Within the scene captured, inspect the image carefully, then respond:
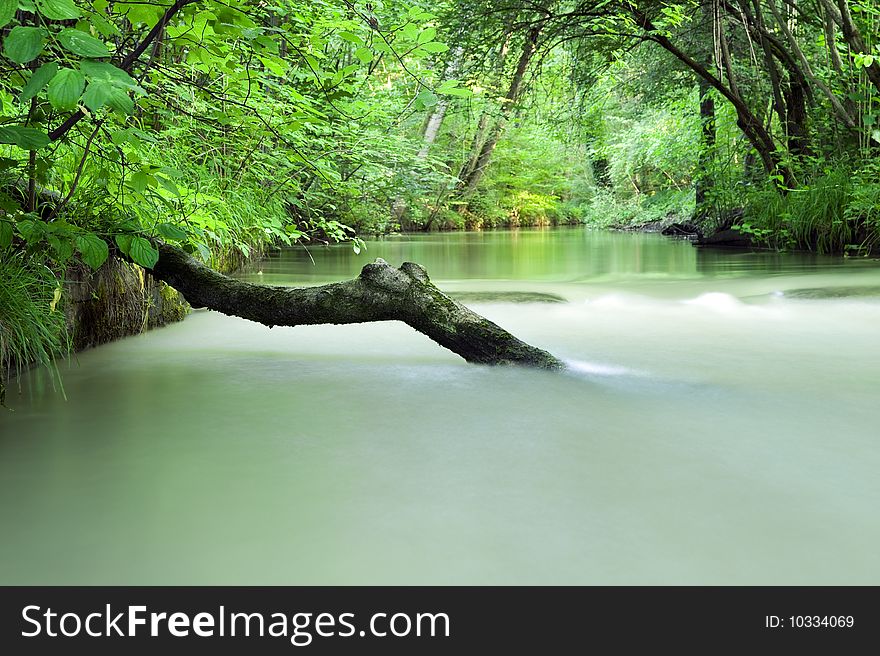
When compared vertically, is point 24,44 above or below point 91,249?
above

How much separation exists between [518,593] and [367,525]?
0.38 metres

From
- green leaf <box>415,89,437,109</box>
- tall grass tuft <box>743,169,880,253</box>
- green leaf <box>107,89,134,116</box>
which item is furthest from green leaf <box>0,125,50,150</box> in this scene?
tall grass tuft <box>743,169,880,253</box>

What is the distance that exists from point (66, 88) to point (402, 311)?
1659 mm

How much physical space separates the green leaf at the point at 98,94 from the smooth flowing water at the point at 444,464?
2.68ft

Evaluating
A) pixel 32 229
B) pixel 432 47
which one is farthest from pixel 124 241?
pixel 432 47

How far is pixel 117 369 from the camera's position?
3064 mm

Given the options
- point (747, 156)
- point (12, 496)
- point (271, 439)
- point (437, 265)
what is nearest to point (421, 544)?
point (271, 439)

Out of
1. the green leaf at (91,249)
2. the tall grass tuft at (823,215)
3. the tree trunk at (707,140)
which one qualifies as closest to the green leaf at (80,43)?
the green leaf at (91,249)

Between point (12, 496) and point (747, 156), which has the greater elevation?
point (747, 156)

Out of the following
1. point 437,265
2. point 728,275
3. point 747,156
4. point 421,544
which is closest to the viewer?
point 421,544

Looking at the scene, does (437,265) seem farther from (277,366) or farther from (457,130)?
(457,130)

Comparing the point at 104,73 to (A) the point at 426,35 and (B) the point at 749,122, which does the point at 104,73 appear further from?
(B) the point at 749,122

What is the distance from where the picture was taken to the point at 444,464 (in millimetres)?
1893

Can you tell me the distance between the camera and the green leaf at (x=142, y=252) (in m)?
2.21
